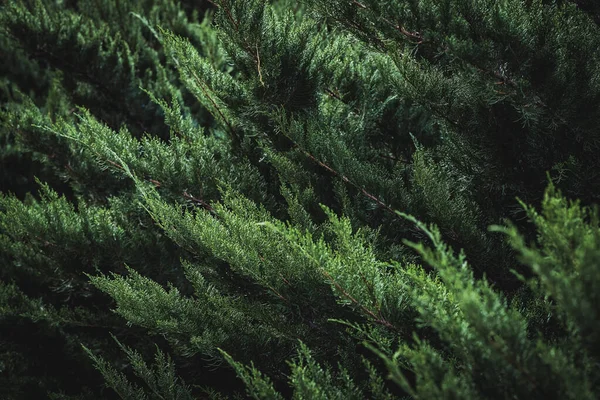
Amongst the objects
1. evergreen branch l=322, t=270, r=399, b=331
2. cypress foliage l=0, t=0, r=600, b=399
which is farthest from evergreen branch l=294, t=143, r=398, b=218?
evergreen branch l=322, t=270, r=399, b=331

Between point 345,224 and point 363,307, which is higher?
point 345,224

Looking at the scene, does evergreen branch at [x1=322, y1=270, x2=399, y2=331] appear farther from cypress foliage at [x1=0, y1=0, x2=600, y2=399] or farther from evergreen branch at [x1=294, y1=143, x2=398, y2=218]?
evergreen branch at [x1=294, y1=143, x2=398, y2=218]

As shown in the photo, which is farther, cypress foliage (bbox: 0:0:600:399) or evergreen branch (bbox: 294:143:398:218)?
evergreen branch (bbox: 294:143:398:218)

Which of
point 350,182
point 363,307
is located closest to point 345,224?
point 363,307

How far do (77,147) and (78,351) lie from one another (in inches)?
39.1

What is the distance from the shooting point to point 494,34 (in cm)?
140

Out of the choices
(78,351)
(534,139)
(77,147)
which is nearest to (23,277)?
(78,351)

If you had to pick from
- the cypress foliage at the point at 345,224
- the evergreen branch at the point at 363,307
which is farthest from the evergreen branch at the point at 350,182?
the evergreen branch at the point at 363,307

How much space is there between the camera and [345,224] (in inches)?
47.4

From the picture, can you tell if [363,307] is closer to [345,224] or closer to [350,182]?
[345,224]

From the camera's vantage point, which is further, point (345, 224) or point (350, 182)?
point (350, 182)

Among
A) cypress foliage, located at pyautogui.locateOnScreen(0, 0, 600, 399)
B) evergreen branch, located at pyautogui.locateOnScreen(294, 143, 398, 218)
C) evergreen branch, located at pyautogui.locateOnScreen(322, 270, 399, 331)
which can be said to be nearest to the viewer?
cypress foliage, located at pyautogui.locateOnScreen(0, 0, 600, 399)

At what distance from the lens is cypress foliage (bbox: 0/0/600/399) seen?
0.99 metres

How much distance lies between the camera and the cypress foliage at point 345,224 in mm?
990
